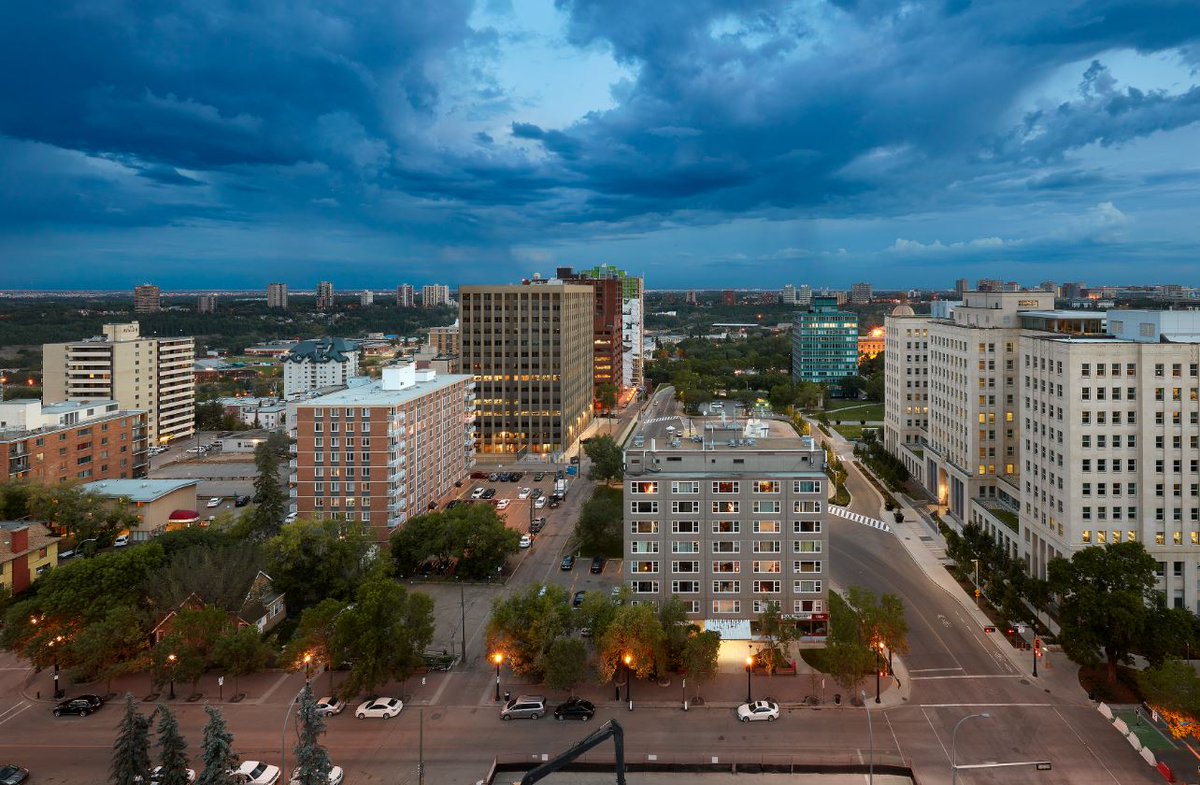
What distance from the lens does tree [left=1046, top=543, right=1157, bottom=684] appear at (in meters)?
42.8

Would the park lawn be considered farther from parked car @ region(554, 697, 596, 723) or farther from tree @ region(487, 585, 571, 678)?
parked car @ region(554, 697, 596, 723)

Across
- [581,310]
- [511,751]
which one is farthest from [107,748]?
[581,310]

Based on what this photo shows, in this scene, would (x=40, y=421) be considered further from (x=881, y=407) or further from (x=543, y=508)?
(x=881, y=407)

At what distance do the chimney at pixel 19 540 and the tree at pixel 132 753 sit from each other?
37293mm

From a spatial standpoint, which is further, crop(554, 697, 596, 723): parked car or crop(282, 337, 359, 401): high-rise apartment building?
crop(282, 337, 359, 401): high-rise apartment building

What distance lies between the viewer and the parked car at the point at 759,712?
134 feet

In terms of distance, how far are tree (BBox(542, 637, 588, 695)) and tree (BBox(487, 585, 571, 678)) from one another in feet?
2.81

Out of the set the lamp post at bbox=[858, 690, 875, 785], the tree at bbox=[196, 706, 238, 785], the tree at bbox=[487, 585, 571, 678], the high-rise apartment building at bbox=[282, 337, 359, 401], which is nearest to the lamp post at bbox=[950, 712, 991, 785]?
the lamp post at bbox=[858, 690, 875, 785]

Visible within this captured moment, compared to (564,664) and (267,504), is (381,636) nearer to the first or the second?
(564,664)

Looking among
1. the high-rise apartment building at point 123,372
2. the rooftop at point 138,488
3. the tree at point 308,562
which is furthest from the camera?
the high-rise apartment building at point 123,372

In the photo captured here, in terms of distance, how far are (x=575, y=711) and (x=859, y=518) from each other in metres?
50.7

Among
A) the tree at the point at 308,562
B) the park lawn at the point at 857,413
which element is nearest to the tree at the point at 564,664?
the tree at the point at 308,562

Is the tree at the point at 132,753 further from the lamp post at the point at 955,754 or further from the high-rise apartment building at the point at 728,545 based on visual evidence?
the lamp post at the point at 955,754

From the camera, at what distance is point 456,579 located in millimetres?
63625
